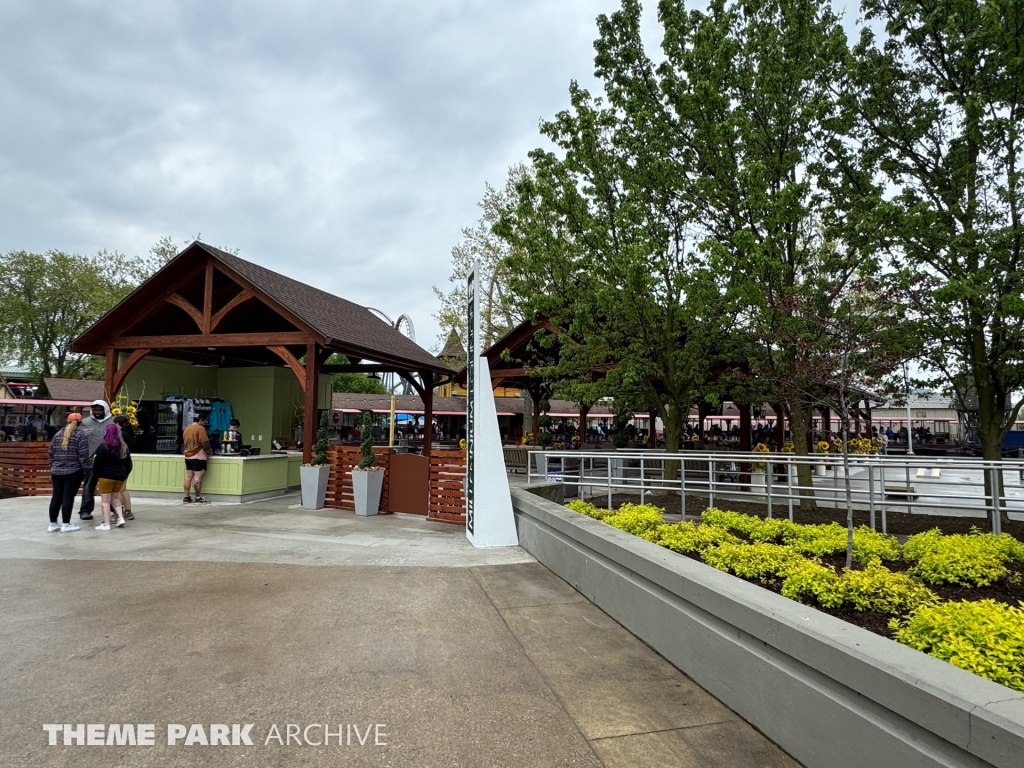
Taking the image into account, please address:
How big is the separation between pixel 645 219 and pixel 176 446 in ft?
40.2

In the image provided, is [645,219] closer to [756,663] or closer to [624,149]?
[624,149]

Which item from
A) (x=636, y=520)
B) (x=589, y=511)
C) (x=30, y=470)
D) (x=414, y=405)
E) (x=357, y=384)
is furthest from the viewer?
(x=357, y=384)

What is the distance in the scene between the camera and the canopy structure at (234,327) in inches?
453

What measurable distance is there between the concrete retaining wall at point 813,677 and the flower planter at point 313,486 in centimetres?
775

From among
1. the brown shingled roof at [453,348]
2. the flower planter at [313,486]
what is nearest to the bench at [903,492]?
the flower planter at [313,486]

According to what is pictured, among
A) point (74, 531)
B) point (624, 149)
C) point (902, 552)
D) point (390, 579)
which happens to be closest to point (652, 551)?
point (902, 552)

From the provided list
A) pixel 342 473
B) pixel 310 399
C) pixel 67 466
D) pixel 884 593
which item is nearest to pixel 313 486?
pixel 342 473

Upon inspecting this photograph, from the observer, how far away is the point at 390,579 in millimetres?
6008

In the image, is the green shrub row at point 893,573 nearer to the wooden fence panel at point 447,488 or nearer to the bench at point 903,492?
the bench at point 903,492

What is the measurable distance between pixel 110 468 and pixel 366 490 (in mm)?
3776

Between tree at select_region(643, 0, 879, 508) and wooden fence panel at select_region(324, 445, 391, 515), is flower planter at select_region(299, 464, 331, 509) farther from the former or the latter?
tree at select_region(643, 0, 879, 508)

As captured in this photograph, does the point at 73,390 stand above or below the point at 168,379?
above

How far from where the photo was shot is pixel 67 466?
8.14m

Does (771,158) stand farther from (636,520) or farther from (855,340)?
(636,520)
